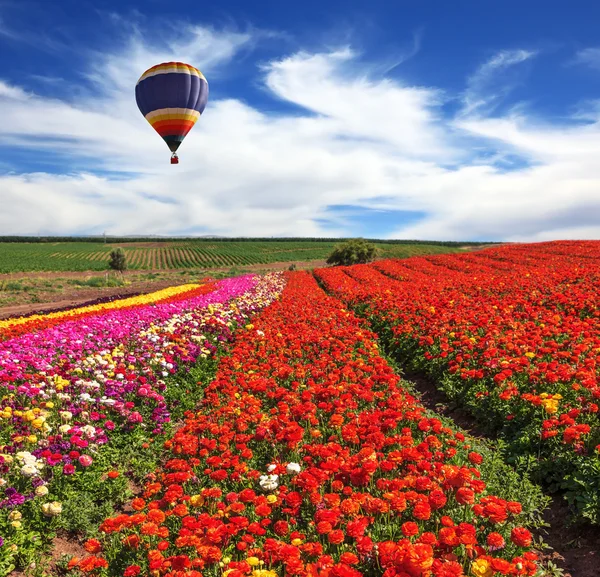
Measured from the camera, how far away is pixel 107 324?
1201 cm

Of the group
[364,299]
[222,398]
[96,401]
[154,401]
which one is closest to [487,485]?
[222,398]

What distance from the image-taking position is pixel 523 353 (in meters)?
8.04

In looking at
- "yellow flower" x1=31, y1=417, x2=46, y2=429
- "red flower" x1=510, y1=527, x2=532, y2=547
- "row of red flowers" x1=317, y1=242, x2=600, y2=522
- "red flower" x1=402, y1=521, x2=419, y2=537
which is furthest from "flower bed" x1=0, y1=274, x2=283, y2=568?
"row of red flowers" x1=317, y1=242, x2=600, y2=522

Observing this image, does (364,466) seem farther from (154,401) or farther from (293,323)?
(293,323)

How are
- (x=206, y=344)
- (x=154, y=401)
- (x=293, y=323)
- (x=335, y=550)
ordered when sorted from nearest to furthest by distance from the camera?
1. (x=335, y=550)
2. (x=154, y=401)
3. (x=206, y=344)
4. (x=293, y=323)

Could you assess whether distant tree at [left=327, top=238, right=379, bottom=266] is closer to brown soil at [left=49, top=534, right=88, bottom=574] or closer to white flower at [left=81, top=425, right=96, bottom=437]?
white flower at [left=81, top=425, right=96, bottom=437]

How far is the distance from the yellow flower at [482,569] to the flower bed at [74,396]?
4.30m

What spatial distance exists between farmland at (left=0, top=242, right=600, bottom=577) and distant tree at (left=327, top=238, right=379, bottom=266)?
123 feet

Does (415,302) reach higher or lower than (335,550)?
higher

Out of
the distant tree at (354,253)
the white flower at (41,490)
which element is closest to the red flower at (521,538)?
the white flower at (41,490)

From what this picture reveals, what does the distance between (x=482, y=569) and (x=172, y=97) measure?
21441 millimetres

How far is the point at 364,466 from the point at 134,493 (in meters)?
3.62

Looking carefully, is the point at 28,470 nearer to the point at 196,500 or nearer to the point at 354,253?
the point at 196,500

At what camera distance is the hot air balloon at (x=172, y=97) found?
19.8 meters
